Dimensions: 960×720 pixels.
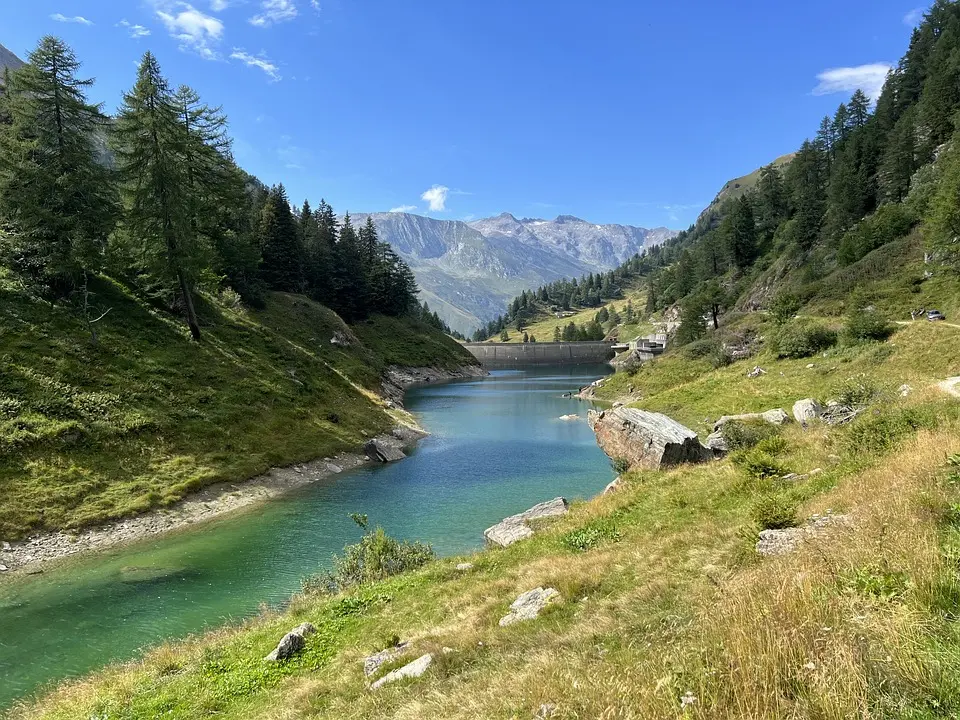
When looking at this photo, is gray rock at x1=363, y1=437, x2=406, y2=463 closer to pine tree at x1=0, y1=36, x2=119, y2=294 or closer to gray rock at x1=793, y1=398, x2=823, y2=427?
pine tree at x1=0, y1=36, x2=119, y2=294

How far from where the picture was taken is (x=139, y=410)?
35750 mm

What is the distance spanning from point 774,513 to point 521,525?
10.7 m

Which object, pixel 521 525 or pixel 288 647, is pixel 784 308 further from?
pixel 288 647

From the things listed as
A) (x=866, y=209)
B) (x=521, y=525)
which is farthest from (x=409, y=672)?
(x=866, y=209)

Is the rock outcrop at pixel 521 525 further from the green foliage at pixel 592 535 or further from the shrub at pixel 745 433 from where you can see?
the shrub at pixel 745 433

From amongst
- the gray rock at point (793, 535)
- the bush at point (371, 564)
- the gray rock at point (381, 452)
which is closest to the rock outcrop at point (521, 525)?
the bush at point (371, 564)

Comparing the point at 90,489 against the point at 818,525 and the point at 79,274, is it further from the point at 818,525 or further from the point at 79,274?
the point at 818,525

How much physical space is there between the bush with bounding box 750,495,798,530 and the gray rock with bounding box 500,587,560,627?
4703 mm

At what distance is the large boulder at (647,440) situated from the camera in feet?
77.9

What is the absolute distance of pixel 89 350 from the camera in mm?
38781

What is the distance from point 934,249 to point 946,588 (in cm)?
6283

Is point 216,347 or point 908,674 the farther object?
point 216,347

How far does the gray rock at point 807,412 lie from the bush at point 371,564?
775 inches

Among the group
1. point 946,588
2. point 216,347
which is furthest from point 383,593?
point 216,347
